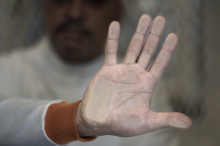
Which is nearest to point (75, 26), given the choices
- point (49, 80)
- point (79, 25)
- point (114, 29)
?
point (79, 25)

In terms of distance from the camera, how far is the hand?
0.72 feet

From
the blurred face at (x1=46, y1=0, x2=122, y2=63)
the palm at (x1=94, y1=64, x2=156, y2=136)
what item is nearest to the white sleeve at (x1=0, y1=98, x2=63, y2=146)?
the palm at (x1=94, y1=64, x2=156, y2=136)

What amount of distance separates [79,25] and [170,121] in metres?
0.37

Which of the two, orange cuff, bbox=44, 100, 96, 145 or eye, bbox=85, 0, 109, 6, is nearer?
orange cuff, bbox=44, 100, 96, 145

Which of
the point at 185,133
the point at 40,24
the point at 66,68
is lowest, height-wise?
the point at 185,133

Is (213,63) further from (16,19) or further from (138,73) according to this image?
(16,19)

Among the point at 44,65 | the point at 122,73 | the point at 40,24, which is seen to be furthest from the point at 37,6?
the point at 122,73

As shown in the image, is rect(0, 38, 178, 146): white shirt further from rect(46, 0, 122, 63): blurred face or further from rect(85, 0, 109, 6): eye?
rect(85, 0, 109, 6): eye

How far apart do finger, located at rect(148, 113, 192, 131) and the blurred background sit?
0.27 m

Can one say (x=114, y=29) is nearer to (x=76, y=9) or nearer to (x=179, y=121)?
(x=179, y=121)

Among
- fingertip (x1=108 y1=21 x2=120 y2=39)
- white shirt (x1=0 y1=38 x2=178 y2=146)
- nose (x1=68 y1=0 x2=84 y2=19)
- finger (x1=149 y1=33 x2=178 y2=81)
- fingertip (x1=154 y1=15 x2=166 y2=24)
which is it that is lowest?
white shirt (x1=0 y1=38 x2=178 y2=146)

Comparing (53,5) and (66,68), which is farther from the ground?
(53,5)

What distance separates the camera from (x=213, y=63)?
44cm

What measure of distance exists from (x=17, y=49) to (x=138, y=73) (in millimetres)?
438
